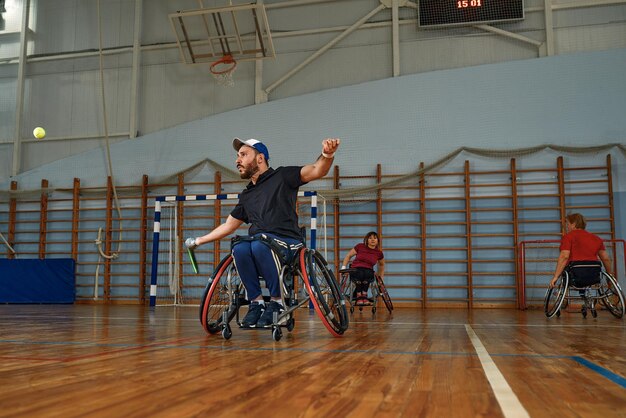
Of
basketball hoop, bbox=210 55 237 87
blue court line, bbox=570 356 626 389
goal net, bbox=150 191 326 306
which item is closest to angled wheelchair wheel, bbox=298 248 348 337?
blue court line, bbox=570 356 626 389

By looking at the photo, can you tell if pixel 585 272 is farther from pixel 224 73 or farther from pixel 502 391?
pixel 224 73

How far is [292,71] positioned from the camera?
8930mm

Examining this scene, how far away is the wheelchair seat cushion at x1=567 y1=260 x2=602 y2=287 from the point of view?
16.0ft

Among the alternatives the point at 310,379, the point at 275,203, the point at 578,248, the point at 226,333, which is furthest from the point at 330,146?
the point at 578,248

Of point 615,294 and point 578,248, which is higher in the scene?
point 578,248

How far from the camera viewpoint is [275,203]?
8.80 ft

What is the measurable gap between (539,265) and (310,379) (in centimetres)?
675

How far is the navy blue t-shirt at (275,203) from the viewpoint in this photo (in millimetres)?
2643

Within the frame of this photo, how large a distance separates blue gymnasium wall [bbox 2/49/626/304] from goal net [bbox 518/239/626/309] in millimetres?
343

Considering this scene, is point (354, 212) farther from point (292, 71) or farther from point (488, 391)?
point (488, 391)

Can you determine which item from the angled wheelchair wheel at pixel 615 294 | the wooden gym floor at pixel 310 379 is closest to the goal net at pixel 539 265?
the angled wheelchair wheel at pixel 615 294

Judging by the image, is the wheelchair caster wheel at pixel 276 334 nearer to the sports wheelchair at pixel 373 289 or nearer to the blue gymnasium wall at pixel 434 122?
the sports wheelchair at pixel 373 289

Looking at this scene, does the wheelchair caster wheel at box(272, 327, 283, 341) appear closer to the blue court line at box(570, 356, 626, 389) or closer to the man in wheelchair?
the man in wheelchair

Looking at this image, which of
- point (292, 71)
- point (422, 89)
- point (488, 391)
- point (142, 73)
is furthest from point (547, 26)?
point (488, 391)
